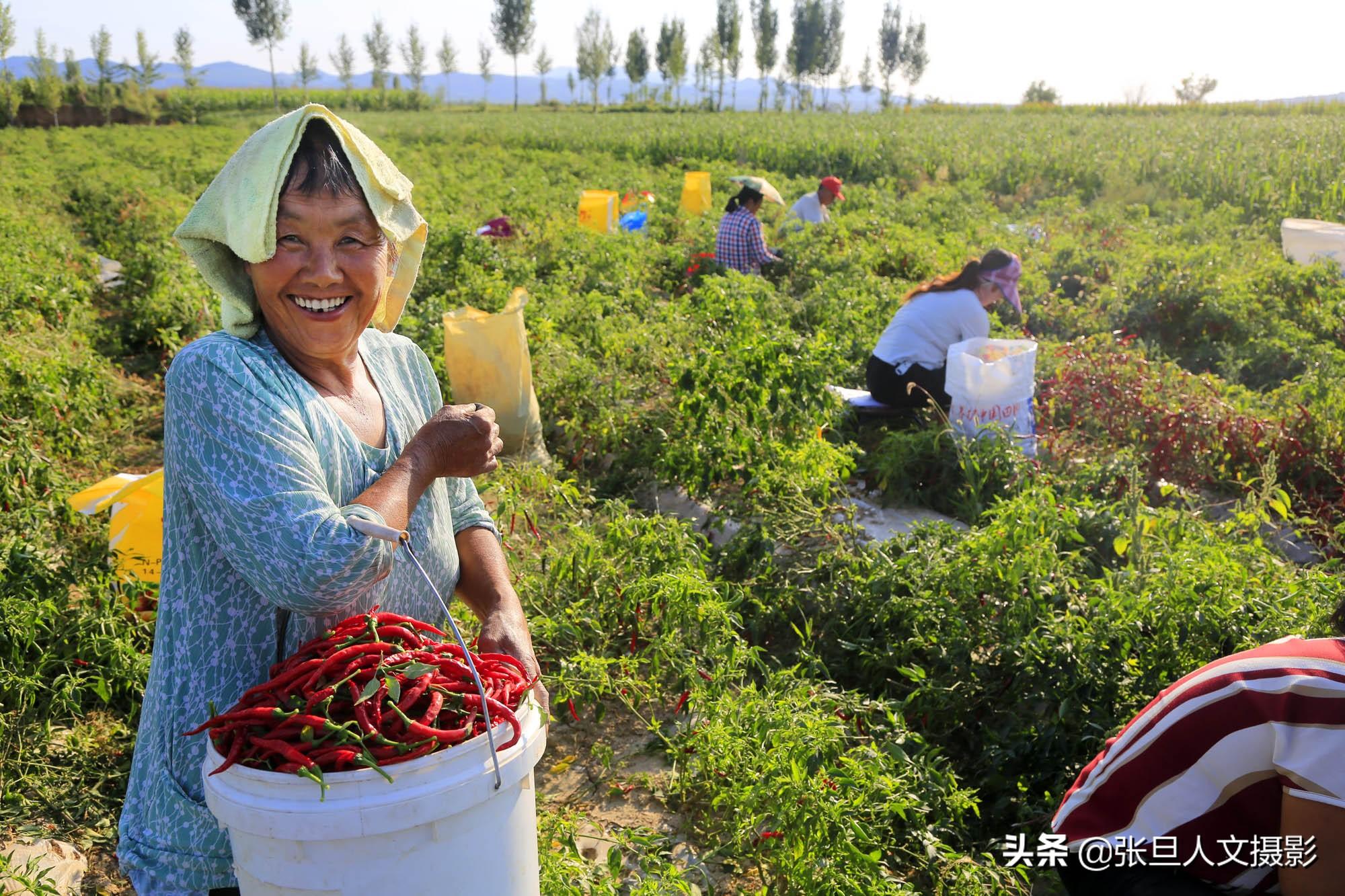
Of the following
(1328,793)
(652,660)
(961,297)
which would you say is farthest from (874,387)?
(1328,793)

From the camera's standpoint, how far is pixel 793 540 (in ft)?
13.1

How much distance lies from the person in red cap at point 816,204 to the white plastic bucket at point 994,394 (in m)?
5.88

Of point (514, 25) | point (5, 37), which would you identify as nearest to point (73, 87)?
point (5, 37)

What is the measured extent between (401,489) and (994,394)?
13.2ft

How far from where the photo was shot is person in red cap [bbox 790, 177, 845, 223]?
35.7 feet

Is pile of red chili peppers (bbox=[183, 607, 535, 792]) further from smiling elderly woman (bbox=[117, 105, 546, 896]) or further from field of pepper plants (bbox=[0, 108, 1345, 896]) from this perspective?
field of pepper plants (bbox=[0, 108, 1345, 896])

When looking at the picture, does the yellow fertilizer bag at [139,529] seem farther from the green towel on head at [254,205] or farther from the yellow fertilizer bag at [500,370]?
the green towel on head at [254,205]

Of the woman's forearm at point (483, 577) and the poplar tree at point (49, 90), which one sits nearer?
the woman's forearm at point (483, 577)

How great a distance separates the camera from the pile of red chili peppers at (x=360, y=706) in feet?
4.07

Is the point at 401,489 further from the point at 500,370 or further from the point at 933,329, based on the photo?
the point at 933,329

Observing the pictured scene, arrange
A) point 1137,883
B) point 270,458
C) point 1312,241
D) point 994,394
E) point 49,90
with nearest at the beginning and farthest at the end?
1. point 270,458
2. point 1137,883
3. point 994,394
4. point 1312,241
5. point 49,90

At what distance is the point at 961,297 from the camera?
18.9 ft

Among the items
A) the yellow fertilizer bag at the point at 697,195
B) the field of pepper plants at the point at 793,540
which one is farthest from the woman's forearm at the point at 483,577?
the yellow fertilizer bag at the point at 697,195

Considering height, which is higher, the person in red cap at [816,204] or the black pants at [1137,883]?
the person in red cap at [816,204]
